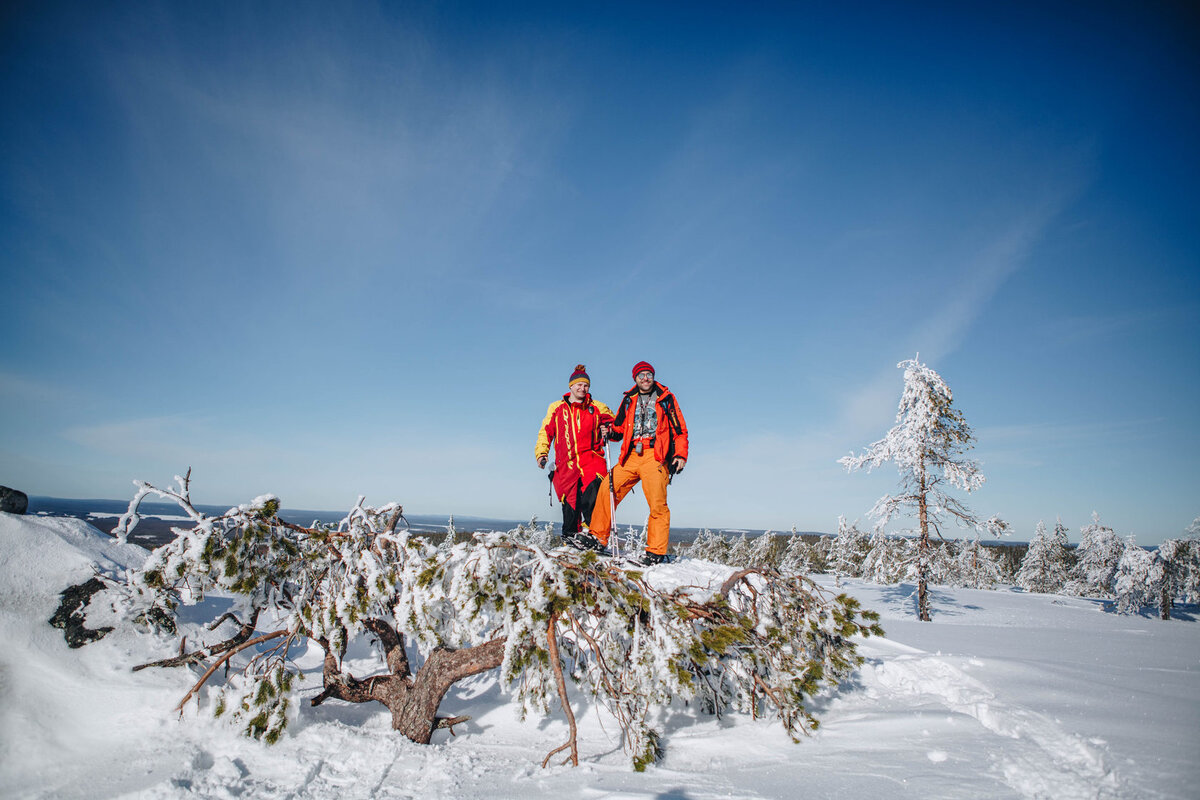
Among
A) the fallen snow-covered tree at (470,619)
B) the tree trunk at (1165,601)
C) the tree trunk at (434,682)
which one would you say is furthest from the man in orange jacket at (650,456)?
the tree trunk at (1165,601)

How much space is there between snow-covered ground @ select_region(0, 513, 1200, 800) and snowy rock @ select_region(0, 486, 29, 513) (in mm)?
319

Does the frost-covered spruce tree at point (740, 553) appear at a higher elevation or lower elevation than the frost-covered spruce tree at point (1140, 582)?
lower

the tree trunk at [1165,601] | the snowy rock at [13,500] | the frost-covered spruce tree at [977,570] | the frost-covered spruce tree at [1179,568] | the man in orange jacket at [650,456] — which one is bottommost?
the frost-covered spruce tree at [977,570]

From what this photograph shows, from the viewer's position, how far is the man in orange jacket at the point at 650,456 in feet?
21.3

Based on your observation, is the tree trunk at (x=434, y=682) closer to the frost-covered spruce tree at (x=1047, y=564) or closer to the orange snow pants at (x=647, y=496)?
the orange snow pants at (x=647, y=496)

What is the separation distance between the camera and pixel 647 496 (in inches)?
261

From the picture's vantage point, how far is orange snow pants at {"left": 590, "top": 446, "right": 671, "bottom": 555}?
6434 mm

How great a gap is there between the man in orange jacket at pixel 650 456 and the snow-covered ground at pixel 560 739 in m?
2.32

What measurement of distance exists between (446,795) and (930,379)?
16654mm

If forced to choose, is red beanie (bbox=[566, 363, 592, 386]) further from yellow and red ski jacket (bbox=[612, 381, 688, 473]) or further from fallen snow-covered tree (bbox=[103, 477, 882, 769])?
fallen snow-covered tree (bbox=[103, 477, 882, 769])

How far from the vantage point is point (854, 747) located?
3633mm

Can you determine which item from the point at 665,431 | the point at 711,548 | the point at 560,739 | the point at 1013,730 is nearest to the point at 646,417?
the point at 665,431

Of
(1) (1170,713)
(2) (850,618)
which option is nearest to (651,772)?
(2) (850,618)

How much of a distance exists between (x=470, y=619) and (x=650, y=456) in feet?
12.1
